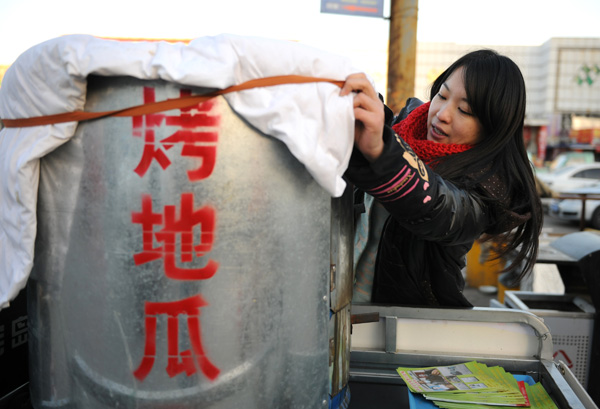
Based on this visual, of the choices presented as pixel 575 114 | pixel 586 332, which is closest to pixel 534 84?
pixel 575 114

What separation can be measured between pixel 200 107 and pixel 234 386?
52 centimetres

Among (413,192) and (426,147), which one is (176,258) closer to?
(413,192)

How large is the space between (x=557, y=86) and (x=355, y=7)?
26.1 metres

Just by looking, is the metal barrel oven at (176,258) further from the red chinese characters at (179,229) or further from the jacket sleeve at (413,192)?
the jacket sleeve at (413,192)

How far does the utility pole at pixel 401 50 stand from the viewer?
432 cm

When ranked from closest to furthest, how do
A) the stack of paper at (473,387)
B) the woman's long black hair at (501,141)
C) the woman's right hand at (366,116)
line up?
1. the woman's right hand at (366,116)
2. the stack of paper at (473,387)
3. the woman's long black hair at (501,141)

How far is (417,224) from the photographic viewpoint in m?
1.18

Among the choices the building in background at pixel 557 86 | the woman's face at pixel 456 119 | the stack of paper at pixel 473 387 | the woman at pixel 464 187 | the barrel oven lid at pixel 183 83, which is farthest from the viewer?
the building in background at pixel 557 86

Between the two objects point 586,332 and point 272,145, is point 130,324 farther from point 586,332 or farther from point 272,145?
point 586,332

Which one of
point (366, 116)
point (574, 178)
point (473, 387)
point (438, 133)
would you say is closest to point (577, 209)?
point (574, 178)

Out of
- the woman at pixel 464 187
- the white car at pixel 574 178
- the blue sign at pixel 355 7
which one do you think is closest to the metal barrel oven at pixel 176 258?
the woman at pixel 464 187

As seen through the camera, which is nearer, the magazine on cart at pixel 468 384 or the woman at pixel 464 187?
the magazine on cart at pixel 468 384

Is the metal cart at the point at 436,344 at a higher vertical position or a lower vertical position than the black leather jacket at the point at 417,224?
lower

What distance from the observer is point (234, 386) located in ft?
2.93
